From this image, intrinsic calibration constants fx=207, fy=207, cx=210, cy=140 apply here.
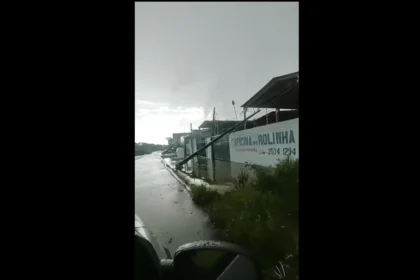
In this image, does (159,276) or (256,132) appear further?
(256,132)

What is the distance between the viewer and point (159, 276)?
1.66 m

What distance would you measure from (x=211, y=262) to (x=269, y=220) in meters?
1.59

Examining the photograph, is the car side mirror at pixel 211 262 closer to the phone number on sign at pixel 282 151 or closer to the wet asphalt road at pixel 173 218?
the wet asphalt road at pixel 173 218

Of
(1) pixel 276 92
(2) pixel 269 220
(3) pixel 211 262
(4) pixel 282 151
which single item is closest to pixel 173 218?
(2) pixel 269 220

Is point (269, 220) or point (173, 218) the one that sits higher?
point (269, 220)

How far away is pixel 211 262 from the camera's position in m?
1.70

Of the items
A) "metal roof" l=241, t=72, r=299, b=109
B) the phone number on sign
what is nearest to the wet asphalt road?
the phone number on sign

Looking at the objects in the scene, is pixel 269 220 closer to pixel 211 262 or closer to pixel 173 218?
pixel 211 262

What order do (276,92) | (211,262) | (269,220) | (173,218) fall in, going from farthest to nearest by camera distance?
1. (276,92)
2. (173,218)
3. (269,220)
4. (211,262)

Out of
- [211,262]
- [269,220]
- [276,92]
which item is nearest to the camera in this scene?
[211,262]
